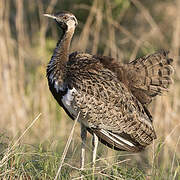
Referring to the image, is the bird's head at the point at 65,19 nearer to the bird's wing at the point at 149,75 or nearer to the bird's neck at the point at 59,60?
the bird's neck at the point at 59,60

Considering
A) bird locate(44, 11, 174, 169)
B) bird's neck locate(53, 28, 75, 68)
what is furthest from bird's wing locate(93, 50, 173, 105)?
bird's neck locate(53, 28, 75, 68)

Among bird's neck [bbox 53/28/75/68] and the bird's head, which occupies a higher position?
the bird's head

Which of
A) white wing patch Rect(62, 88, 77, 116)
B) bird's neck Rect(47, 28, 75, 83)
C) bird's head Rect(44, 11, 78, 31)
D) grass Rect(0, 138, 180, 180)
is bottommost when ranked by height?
grass Rect(0, 138, 180, 180)

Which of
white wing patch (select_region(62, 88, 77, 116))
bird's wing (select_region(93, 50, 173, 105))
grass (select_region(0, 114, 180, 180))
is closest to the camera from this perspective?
grass (select_region(0, 114, 180, 180))

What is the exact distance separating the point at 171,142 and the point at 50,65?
3.04 meters

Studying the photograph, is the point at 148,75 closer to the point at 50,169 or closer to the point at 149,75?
the point at 149,75

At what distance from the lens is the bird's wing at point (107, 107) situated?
476cm

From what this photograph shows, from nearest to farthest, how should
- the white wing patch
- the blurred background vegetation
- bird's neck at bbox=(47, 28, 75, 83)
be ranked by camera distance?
the white wing patch < bird's neck at bbox=(47, 28, 75, 83) < the blurred background vegetation

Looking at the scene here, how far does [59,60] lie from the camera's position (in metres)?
4.90

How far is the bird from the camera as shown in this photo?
4762 mm

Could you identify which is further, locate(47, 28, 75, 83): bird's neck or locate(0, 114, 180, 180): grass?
locate(47, 28, 75, 83): bird's neck

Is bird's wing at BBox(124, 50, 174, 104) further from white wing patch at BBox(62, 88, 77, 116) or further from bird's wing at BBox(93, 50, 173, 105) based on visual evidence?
white wing patch at BBox(62, 88, 77, 116)

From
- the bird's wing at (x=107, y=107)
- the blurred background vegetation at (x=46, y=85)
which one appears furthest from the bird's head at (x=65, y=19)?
the blurred background vegetation at (x=46, y=85)

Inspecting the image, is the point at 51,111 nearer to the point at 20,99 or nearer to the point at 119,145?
the point at 20,99
